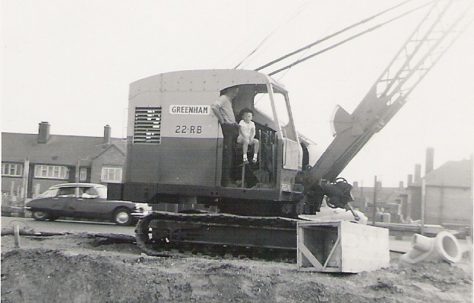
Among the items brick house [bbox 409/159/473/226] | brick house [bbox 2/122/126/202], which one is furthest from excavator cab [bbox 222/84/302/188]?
brick house [bbox 2/122/126/202]

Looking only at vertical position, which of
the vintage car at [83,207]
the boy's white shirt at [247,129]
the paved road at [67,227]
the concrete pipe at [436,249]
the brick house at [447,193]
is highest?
the boy's white shirt at [247,129]

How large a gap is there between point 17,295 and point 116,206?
12238mm

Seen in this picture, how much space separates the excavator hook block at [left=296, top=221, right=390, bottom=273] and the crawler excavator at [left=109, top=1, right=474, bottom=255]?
2.12 ft

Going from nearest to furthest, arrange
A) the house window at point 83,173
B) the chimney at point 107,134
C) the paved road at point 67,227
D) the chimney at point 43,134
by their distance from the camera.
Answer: the paved road at point 67,227
the chimney at point 43,134
the chimney at point 107,134
the house window at point 83,173

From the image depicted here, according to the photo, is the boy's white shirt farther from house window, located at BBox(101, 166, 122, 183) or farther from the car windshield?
house window, located at BBox(101, 166, 122, 183)

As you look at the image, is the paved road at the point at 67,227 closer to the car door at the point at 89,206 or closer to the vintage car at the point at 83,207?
the vintage car at the point at 83,207

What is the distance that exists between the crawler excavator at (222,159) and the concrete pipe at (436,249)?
5.15ft

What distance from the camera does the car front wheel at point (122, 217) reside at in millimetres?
18062

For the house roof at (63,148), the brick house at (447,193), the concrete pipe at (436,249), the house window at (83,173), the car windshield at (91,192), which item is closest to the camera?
the concrete pipe at (436,249)

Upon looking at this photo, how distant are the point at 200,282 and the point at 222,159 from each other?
2.55m

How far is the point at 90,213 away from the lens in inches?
716

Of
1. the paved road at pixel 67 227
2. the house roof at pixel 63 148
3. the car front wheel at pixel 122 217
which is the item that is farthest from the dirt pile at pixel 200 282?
the house roof at pixel 63 148

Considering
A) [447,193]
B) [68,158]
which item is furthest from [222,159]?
[68,158]

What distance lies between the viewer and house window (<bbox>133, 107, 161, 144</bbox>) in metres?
8.48
